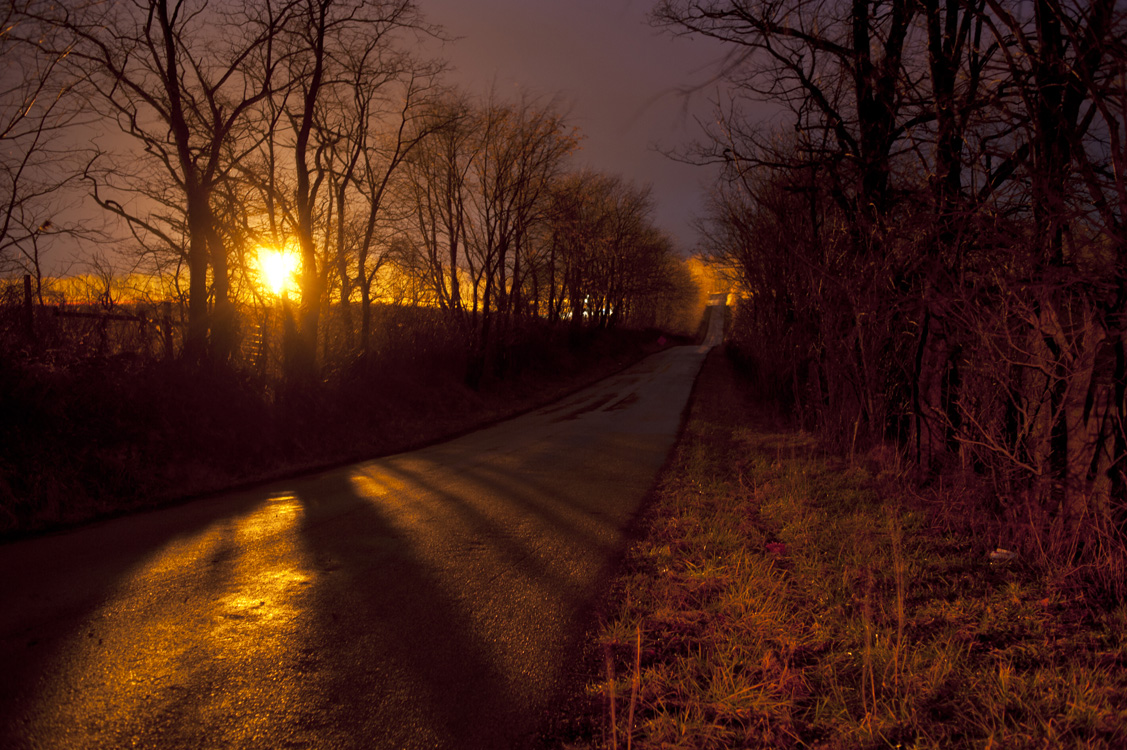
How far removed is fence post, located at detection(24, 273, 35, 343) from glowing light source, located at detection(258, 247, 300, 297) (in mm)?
6937

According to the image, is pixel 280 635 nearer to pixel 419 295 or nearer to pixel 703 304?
pixel 419 295

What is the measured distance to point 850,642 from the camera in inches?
130

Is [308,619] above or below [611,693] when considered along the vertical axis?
below

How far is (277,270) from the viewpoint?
17.0 meters

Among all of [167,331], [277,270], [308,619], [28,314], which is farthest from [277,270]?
[308,619]

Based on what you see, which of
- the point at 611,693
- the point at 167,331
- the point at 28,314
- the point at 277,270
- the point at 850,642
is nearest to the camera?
the point at 611,693

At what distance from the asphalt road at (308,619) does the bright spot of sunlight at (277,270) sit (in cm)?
1043

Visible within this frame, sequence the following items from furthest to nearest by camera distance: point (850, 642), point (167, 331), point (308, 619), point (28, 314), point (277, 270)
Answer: point (277, 270) → point (167, 331) → point (28, 314) → point (308, 619) → point (850, 642)

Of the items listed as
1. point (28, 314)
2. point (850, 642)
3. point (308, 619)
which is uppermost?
point (28, 314)

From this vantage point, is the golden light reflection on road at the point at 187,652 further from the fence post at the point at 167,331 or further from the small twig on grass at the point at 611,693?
the fence post at the point at 167,331

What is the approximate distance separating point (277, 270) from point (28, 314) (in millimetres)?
8627

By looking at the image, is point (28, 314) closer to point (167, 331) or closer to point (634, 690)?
point (167, 331)

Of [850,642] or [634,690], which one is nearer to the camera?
[634,690]

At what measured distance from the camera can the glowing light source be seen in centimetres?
1639
